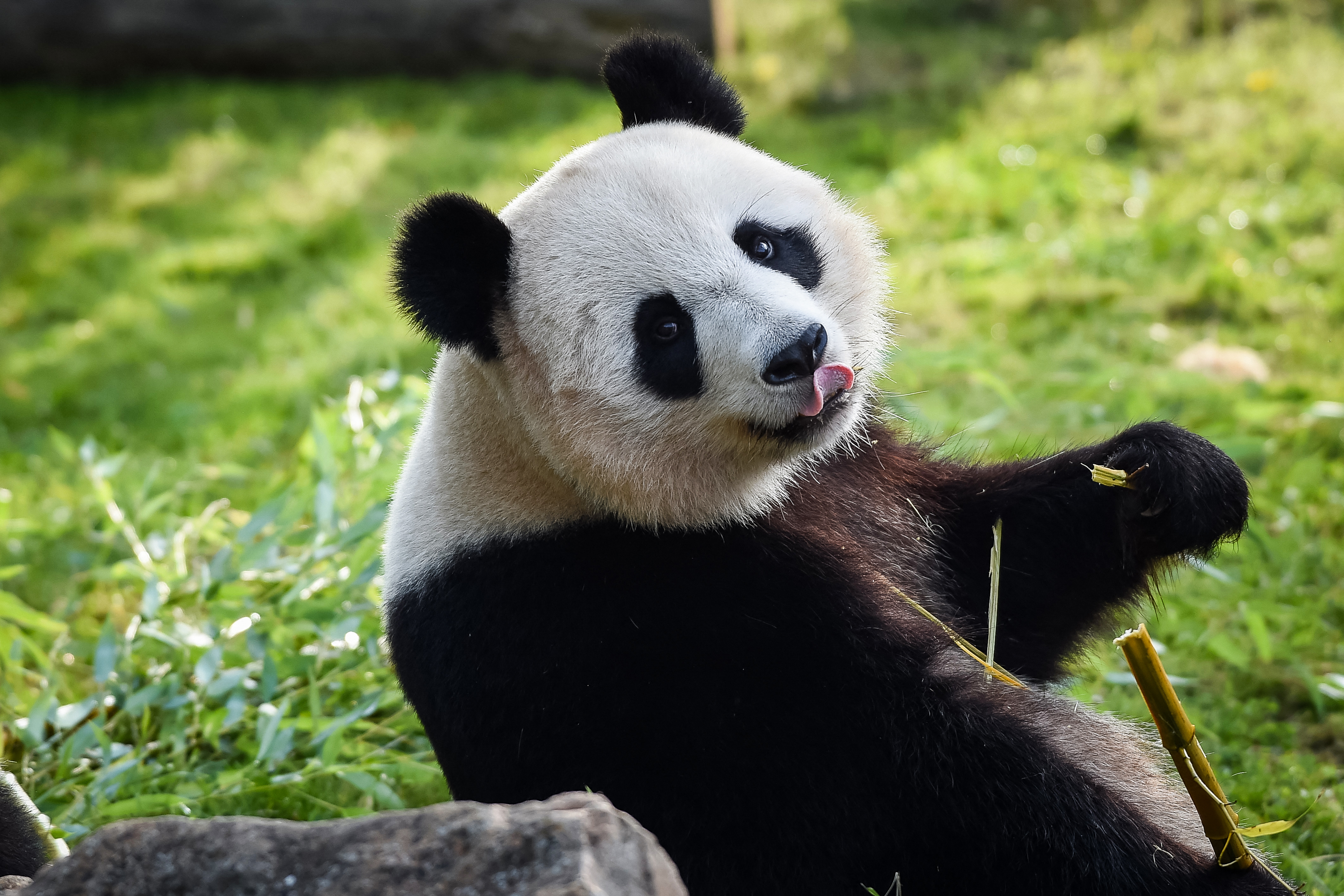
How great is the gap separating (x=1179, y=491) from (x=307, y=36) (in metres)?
7.99

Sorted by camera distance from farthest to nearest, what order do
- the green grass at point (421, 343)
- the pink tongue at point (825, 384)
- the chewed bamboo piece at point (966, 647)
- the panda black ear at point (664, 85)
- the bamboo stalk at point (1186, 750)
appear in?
the green grass at point (421, 343) → the panda black ear at point (664, 85) → the chewed bamboo piece at point (966, 647) → the pink tongue at point (825, 384) → the bamboo stalk at point (1186, 750)

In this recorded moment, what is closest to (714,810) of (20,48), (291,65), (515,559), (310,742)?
(515,559)

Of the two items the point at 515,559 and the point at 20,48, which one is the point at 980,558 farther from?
the point at 20,48

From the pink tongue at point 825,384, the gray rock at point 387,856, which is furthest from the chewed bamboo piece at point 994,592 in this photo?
the gray rock at point 387,856

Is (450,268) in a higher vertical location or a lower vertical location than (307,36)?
higher

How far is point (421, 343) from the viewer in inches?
244

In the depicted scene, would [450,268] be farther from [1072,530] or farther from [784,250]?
[1072,530]

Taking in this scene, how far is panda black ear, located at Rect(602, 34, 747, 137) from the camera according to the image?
2912 mm

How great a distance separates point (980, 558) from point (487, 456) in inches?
51.3

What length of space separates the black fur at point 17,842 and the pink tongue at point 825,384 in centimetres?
188

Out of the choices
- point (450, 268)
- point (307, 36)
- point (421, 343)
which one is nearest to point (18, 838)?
point (450, 268)

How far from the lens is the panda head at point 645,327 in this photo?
8.01ft

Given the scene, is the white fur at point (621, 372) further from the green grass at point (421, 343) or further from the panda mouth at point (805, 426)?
the green grass at point (421, 343)

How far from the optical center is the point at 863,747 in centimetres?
236
